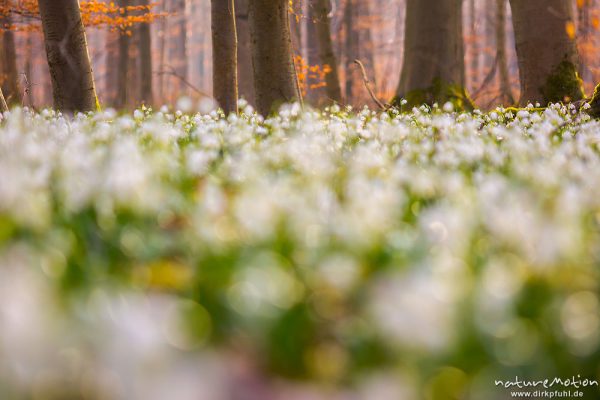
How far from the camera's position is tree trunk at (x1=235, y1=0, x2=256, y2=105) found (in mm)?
13680

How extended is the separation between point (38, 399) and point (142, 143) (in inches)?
140

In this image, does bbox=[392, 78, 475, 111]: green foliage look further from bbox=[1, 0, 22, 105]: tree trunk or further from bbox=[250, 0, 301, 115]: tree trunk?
bbox=[1, 0, 22, 105]: tree trunk

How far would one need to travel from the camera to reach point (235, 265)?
5.73 feet

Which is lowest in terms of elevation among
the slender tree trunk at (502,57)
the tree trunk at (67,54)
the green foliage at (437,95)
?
the green foliage at (437,95)

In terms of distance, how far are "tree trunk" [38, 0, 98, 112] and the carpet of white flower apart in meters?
5.29

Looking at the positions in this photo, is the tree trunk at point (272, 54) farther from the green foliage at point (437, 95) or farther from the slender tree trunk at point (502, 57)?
the slender tree trunk at point (502, 57)

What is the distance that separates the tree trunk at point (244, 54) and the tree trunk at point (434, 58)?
4018 millimetres

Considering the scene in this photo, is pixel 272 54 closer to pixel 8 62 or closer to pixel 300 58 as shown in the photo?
pixel 300 58

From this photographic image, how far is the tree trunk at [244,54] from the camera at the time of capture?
539 inches

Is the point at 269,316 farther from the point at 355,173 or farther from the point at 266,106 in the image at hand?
the point at 266,106

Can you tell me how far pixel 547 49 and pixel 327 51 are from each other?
662 centimetres

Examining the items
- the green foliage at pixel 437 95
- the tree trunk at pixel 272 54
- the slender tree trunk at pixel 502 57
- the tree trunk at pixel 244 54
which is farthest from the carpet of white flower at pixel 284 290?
the slender tree trunk at pixel 502 57

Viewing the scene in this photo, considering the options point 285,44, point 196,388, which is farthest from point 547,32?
point 196,388

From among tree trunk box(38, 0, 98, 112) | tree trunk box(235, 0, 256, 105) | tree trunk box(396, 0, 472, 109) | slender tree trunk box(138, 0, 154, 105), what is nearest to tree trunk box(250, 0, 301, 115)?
tree trunk box(38, 0, 98, 112)
